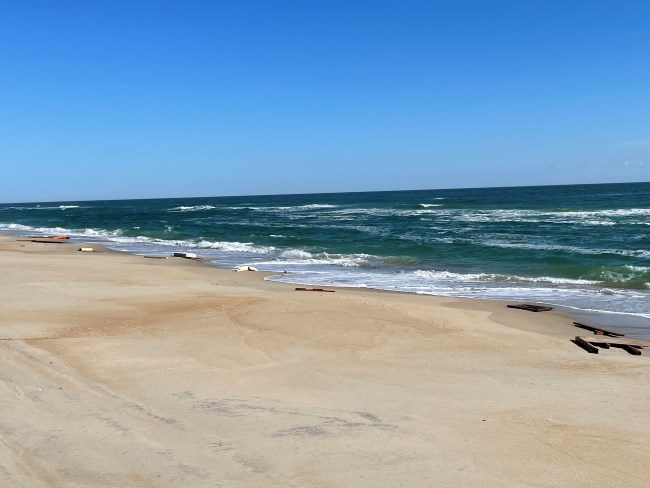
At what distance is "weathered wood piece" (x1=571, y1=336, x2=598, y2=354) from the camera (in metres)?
9.56

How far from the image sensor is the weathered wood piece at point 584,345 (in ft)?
31.4

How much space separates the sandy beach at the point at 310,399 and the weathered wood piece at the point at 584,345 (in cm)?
12

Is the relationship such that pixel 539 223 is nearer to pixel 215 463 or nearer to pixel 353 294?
pixel 353 294

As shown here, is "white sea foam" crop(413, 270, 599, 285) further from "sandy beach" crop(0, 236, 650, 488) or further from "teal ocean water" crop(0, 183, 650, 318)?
"sandy beach" crop(0, 236, 650, 488)

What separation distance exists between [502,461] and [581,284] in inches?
567

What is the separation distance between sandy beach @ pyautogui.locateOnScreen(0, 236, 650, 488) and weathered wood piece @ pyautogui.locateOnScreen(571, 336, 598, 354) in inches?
4.9

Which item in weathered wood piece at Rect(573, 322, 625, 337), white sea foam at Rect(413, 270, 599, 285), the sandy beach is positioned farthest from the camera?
white sea foam at Rect(413, 270, 599, 285)

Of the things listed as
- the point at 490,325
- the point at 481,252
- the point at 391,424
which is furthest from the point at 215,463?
the point at 481,252

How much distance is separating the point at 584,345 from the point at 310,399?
211 inches

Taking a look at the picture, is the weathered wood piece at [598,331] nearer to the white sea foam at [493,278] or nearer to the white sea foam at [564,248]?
the white sea foam at [493,278]

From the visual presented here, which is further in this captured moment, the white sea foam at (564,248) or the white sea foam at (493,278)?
the white sea foam at (564,248)

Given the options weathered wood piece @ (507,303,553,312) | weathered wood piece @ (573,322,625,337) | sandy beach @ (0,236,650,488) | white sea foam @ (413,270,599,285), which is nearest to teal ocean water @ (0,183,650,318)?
white sea foam @ (413,270,599,285)

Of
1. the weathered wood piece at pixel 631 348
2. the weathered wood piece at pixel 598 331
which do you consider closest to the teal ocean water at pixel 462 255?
the weathered wood piece at pixel 598 331

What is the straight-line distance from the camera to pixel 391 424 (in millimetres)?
5926
